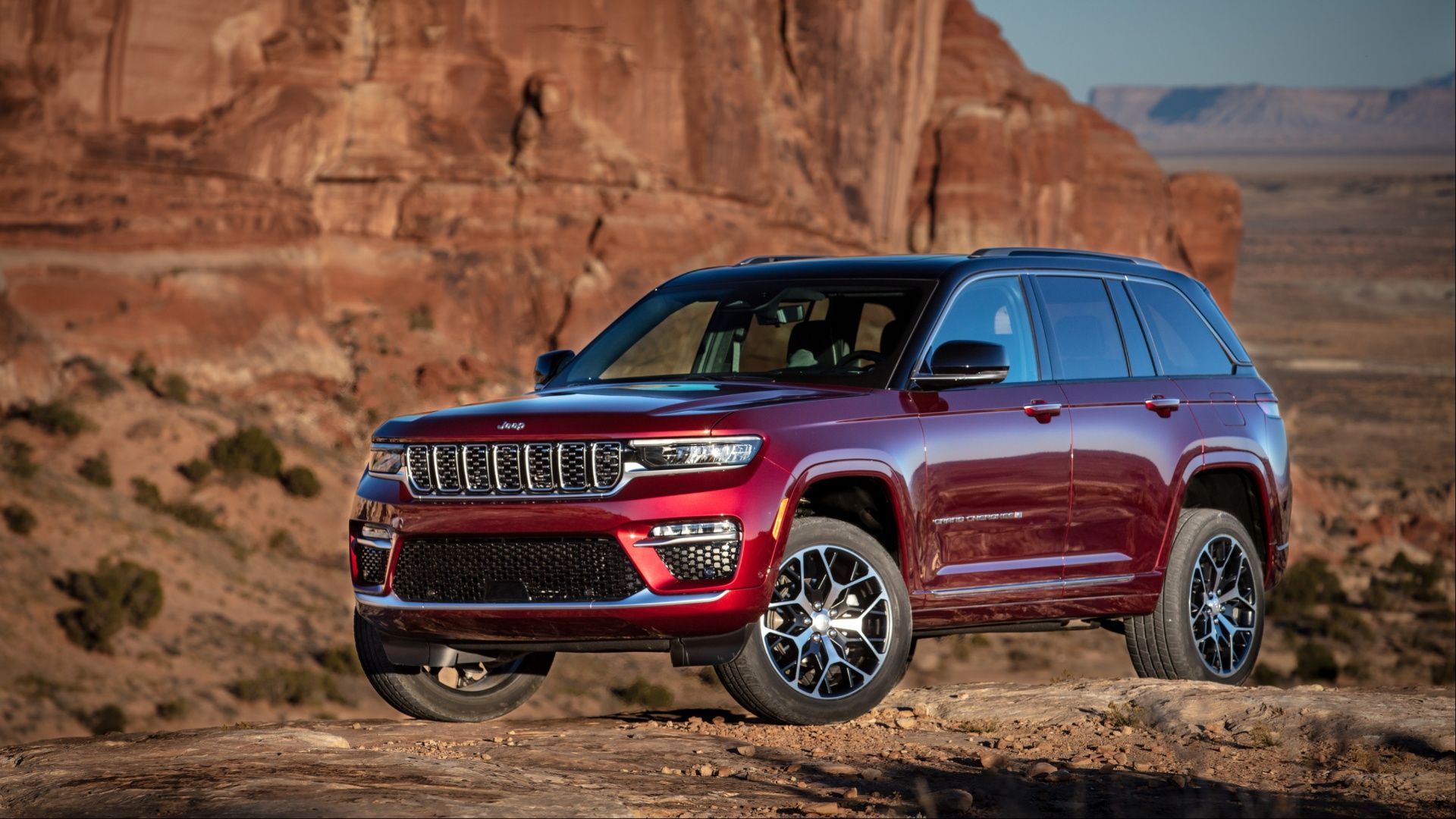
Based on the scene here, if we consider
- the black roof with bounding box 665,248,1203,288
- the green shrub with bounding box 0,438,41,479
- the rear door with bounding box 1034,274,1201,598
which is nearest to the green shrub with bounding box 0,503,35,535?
the green shrub with bounding box 0,438,41,479

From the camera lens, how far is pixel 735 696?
6.60m

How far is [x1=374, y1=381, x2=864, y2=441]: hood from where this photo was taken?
20.6ft

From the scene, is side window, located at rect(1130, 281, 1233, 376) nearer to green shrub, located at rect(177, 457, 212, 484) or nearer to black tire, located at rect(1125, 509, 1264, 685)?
black tire, located at rect(1125, 509, 1264, 685)

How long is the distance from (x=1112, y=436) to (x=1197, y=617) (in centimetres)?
133

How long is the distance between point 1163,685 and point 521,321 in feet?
155

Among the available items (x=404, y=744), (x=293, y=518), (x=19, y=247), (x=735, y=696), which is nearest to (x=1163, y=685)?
(x=735, y=696)

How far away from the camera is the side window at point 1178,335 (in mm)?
8656

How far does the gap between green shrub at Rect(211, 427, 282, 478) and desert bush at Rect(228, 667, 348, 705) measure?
37.5 ft

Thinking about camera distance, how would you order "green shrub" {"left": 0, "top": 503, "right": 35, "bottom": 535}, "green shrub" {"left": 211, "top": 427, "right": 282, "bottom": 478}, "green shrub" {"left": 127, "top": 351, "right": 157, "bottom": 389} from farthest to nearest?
1. "green shrub" {"left": 127, "top": 351, "right": 157, "bottom": 389}
2. "green shrub" {"left": 211, "top": 427, "right": 282, "bottom": 478}
3. "green shrub" {"left": 0, "top": 503, "right": 35, "bottom": 535}

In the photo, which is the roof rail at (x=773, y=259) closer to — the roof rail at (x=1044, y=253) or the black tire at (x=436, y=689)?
the roof rail at (x=1044, y=253)

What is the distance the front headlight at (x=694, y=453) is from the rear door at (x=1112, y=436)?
196 centimetres

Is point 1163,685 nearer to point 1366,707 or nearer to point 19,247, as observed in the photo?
point 1366,707

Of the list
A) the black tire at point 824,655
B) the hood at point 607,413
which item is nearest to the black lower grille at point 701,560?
the black tire at point 824,655

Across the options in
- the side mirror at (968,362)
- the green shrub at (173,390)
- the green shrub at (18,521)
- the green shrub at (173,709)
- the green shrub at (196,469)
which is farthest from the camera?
the green shrub at (173,390)
